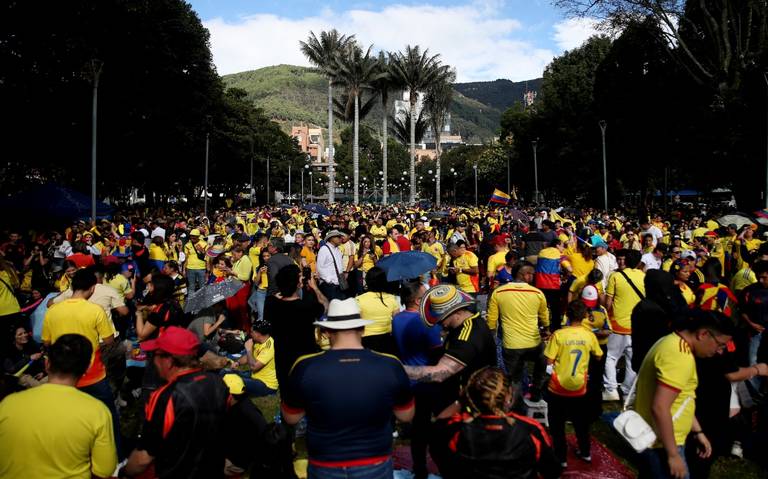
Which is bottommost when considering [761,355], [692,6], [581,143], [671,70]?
[761,355]

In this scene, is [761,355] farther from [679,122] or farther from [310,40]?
[310,40]

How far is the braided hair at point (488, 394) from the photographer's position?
3.05 metres

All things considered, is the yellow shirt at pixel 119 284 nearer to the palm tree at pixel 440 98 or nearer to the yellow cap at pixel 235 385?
the yellow cap at pixel 235 385

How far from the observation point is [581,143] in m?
46.3

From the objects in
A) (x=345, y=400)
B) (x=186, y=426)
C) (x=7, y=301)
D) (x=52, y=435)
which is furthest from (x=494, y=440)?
(x=7, y=301)

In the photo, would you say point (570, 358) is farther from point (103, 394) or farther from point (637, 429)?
point (103, 394)

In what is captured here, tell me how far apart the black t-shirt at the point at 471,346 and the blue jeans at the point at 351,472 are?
1095mm

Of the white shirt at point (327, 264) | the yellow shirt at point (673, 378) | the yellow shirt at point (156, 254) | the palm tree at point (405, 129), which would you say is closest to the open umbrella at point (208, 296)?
the white shirt at point (327, 264)

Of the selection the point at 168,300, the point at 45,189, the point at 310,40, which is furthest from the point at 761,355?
the point at 310,40

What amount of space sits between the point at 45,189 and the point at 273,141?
61859mm

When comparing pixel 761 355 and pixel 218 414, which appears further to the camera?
pixel 761 355

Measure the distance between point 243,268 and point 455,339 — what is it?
265 inches

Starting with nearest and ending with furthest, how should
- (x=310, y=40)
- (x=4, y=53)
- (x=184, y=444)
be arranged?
(x=184, y=444) < (x=4, y=53) < (x=310, y=40)

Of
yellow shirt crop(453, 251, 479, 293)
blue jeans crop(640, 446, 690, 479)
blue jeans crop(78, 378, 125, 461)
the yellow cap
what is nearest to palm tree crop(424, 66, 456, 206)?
yellow shirt crop(453, 251, 479, 293)
